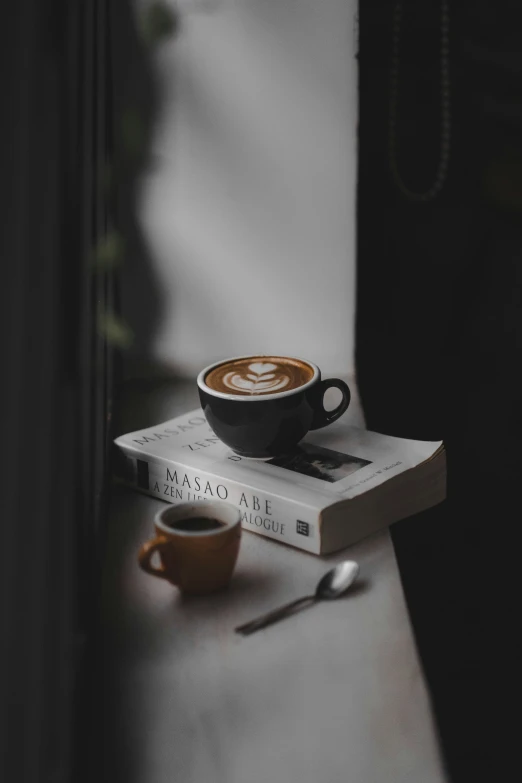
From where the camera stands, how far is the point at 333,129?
1198 mm

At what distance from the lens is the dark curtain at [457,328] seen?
3.61 feet

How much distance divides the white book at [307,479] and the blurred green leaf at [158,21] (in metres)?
0.56

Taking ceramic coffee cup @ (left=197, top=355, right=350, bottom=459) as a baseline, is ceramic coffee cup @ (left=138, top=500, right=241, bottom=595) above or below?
below

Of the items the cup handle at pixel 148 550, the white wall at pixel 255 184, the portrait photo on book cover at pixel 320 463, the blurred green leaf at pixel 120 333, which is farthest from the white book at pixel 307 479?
the white wall at pixel 255 184

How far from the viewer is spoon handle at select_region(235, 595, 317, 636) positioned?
2.14ft

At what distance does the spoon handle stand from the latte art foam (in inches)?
9.5

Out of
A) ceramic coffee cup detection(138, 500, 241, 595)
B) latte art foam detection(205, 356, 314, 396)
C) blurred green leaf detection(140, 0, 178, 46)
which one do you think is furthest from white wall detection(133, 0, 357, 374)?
ceramic coffee cup detection(138, 500, 241, 595)

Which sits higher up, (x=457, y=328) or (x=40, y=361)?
(x=40, y=361)

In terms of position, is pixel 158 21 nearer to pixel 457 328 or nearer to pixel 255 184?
pixel 255 184

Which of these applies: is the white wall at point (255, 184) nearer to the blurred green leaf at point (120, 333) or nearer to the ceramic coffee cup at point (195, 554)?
the blurred green leaf at point (120, 333)

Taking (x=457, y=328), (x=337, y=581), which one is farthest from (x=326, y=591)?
(x=457, y=328)

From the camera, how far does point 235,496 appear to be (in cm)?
79

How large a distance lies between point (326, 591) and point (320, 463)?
0.55ft

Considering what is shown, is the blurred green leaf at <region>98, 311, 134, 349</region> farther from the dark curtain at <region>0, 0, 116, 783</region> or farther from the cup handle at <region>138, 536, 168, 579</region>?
the dark curtain at <region>0, 0, 116, 783</region>
